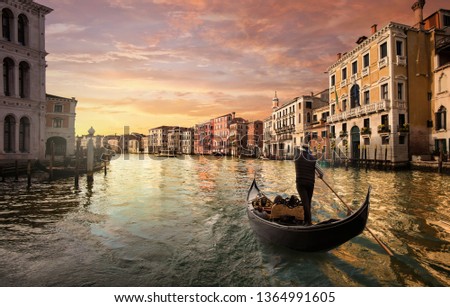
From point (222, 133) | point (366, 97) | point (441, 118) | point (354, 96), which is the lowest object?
point (441, 118)

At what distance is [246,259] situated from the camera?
4.86 metres

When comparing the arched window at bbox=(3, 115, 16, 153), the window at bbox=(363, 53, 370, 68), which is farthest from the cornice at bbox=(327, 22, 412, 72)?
the arched window at bbox=(3, 115, 16, 153)

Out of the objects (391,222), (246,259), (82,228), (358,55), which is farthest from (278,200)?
(358,55)

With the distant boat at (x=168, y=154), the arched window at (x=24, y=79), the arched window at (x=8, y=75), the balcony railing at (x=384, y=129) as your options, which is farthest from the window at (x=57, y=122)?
the distant boat at (x=168, y=154)

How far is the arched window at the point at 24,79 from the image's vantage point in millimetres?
18970

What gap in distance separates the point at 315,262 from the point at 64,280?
3.85 m

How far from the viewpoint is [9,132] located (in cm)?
1833

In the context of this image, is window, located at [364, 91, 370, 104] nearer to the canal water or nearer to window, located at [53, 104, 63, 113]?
the canal water

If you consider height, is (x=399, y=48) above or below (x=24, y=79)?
A: above

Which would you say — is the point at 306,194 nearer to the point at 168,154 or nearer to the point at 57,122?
the point at 57,122

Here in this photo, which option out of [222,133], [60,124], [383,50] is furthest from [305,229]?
[222,133]

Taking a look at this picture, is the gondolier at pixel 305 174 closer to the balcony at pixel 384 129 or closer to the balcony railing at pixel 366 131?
the balcony at pixel 384 129

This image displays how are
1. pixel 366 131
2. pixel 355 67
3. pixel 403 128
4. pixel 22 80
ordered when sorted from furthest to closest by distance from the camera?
pixel 355 67, pixel 366 131, pixel 403 128, pixel 22 80

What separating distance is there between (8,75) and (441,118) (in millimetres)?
29941
